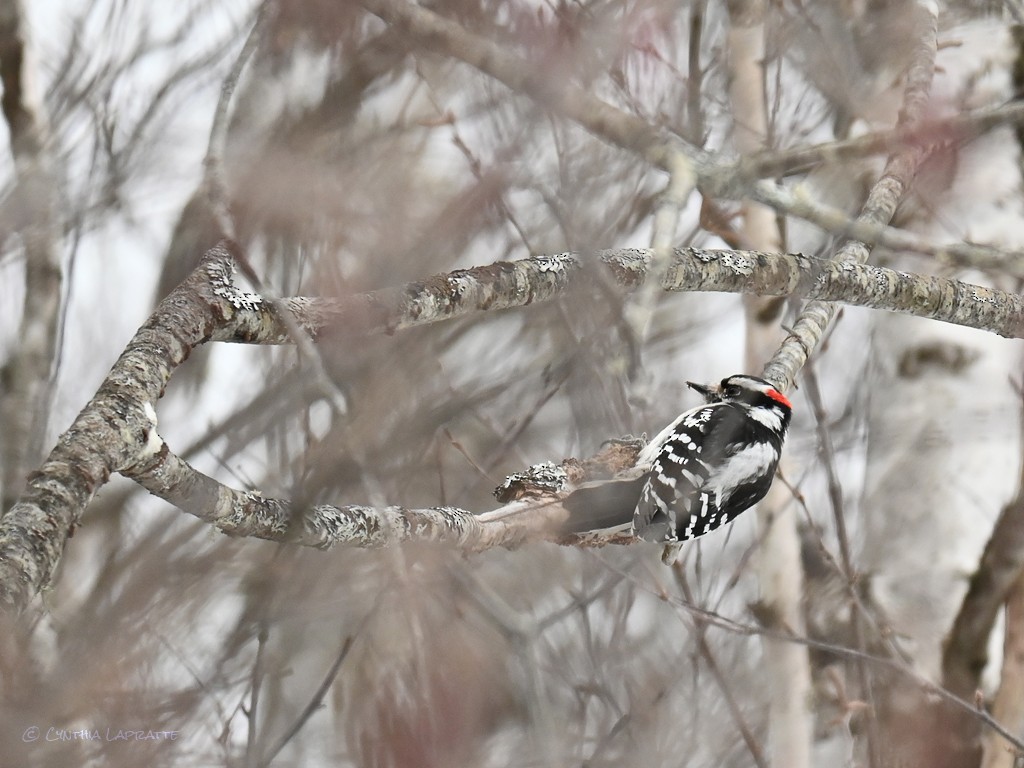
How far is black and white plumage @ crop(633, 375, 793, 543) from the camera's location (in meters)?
2.93

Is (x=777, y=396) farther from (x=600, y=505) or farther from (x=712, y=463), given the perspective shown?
(x=600, y=505)

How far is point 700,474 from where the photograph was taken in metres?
3.21

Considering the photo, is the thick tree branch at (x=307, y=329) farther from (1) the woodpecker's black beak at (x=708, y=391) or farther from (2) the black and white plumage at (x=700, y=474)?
(1) the woodpecker's black beak at (x=708, y=391)

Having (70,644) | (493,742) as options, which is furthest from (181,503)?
(493,742)

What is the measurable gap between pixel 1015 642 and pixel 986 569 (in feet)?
1.03

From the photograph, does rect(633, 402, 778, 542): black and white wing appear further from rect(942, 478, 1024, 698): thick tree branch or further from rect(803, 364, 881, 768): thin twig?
rect(942, 478, 1024, 698): thick tree branch

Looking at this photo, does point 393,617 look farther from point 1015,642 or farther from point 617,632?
point 1015,642

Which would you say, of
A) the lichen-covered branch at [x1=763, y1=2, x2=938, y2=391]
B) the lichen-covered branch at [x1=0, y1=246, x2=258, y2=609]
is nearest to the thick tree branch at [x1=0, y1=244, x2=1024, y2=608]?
the lichen-covered branch at [x1=0, y1=246, x2=258, y2=609]

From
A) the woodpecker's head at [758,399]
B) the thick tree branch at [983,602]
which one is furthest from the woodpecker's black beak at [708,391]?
the thick tree branch at [983,602]

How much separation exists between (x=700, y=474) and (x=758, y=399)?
561mm

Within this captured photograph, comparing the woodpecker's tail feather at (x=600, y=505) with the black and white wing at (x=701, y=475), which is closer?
the woodpecker's tail feather at (x=600, y=505)

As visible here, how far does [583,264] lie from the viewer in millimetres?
2002

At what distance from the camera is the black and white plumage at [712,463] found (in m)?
2.93

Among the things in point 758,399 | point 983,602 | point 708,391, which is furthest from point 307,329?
point 983,602
